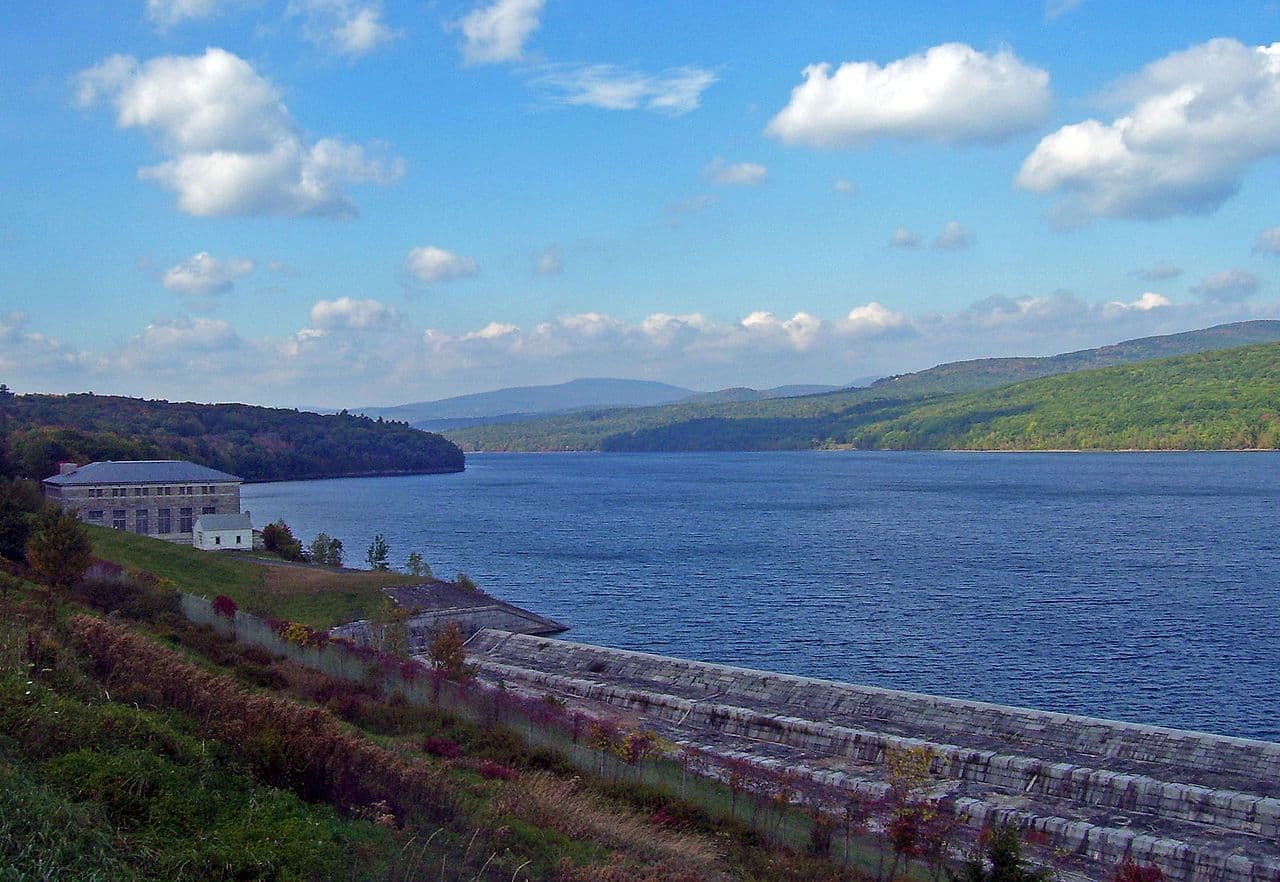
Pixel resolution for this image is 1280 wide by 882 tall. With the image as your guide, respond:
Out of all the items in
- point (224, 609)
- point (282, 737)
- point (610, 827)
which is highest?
point (282, 737)

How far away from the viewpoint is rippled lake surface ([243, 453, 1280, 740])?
41.6 m

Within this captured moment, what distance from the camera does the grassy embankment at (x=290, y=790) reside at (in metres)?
11.2

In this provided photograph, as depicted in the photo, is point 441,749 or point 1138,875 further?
point 441,749

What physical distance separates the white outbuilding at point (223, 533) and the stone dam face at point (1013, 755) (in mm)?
29396

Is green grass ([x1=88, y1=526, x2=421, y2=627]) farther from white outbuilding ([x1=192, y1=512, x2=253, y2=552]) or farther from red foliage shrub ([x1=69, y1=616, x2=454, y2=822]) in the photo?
red foliage shrub ([x1=69, y1=616, x2=454, y2=822])

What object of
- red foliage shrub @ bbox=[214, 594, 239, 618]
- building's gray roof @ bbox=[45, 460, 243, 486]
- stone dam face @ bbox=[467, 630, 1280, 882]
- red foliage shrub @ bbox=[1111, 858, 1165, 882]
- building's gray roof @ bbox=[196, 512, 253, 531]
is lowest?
stone dam face @ bbox=[467, 630, 1280, 882]

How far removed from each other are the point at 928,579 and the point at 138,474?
5316 centimetres

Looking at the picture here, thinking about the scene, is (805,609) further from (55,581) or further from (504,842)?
(504,842)

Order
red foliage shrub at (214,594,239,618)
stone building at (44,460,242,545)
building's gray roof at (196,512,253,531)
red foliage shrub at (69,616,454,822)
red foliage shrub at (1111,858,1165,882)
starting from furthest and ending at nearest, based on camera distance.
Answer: stone building at (44,460,242,545) < building's gray roof at (196,512,253,531) < red foliage shrub at (214,594,239,618) < red foliage shrub at (1111,858,1165,882) < red foliage shrub at (69,616,454,822)

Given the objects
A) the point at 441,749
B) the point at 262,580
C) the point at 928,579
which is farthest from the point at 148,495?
the point at 441,749

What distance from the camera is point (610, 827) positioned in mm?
17297

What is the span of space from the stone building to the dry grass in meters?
55.4

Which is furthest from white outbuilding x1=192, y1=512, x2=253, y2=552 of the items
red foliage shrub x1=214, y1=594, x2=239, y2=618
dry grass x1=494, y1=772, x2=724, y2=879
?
dry grass x1=494, y1=772, x2=724, y2=879

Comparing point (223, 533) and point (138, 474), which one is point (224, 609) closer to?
point (223, 533)
